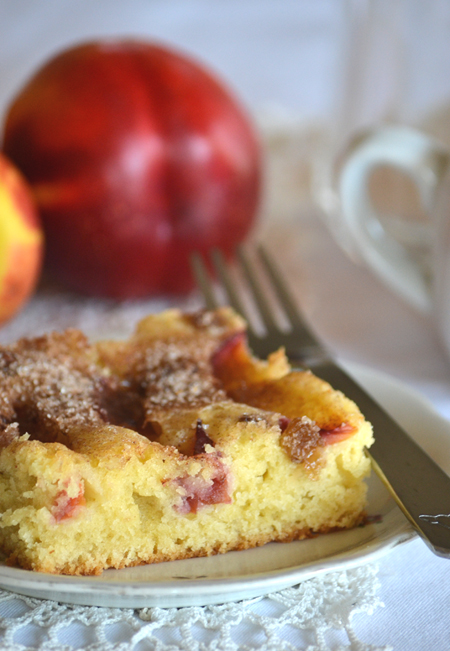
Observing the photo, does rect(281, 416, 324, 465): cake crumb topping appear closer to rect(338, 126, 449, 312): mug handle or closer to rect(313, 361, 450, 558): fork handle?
rect(313, 361, 450, 558): fork handle

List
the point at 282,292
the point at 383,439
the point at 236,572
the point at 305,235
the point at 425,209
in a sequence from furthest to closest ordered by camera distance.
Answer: the point at 305,235 → the point at 425,209 → the point at 282,292 → the point at 383,439 → the point at 236,572

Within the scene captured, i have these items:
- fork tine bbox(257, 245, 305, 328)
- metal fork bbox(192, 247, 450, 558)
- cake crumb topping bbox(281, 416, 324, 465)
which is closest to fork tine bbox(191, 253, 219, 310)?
metal fork bbox(192, 247, 450, 558)

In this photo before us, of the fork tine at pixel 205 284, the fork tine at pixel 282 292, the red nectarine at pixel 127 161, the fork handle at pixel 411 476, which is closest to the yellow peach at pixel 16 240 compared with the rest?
the red nectarine at pixel 127 161

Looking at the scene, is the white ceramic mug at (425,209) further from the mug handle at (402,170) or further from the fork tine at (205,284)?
the fork tine at (205,284)

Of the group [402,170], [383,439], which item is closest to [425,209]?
[402,170]

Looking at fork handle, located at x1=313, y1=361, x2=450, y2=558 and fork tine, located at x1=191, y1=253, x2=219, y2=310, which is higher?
fork tine, located at x1=191, y1=253, x2=219, y2=310

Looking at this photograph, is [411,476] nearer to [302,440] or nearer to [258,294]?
[302,440]

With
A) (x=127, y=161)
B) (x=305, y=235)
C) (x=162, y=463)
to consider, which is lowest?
(x=305, y=235)
